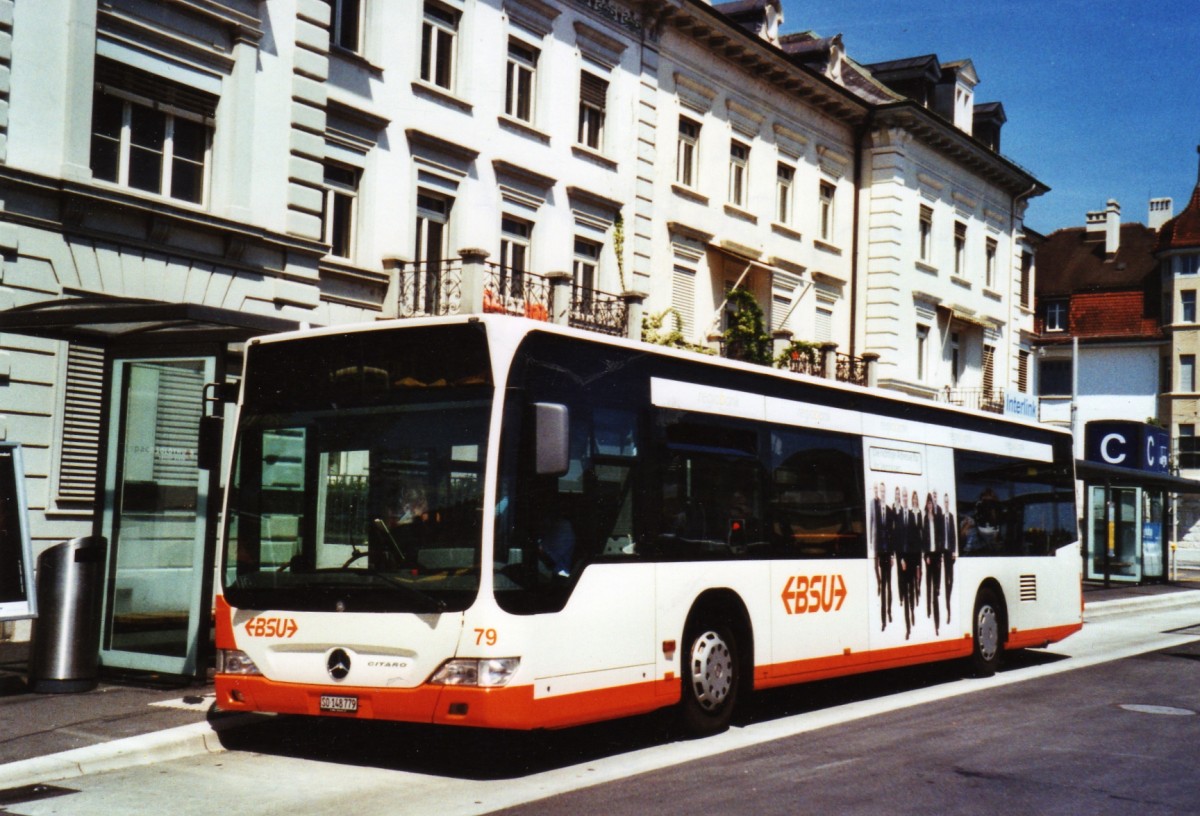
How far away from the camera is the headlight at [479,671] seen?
869cm

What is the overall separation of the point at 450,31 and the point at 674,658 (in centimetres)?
1557

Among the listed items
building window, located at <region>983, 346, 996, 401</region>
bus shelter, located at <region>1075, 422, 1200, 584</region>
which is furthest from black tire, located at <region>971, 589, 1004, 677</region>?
building window, located at <region>983, 346, 996, 401</region>

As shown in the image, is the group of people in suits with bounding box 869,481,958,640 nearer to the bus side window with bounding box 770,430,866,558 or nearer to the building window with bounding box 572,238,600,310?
the bus side window with bounding box 770,430,866,558

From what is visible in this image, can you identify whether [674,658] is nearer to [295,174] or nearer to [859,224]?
[295,174]

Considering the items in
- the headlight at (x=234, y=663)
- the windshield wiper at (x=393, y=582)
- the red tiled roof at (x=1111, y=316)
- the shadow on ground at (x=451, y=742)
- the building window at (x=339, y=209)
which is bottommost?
the shadow on ground at (x=451, y=742)

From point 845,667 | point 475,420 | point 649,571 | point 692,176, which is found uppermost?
point 692,176

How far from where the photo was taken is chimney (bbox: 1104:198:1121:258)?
246ft

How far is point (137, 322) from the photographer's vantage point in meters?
11.8

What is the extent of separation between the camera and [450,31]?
23344 millimetres

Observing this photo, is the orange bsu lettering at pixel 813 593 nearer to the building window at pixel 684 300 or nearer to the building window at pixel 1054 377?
the building window at pixel 684 300

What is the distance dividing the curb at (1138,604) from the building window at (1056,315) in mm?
40521

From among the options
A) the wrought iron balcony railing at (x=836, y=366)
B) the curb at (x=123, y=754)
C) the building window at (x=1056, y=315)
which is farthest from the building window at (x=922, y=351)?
the building window at (x=1056, y=315)

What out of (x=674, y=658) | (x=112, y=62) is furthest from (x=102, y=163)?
(x=674, y=658)

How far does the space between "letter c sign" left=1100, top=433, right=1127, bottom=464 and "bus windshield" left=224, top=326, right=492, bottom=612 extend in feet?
126
